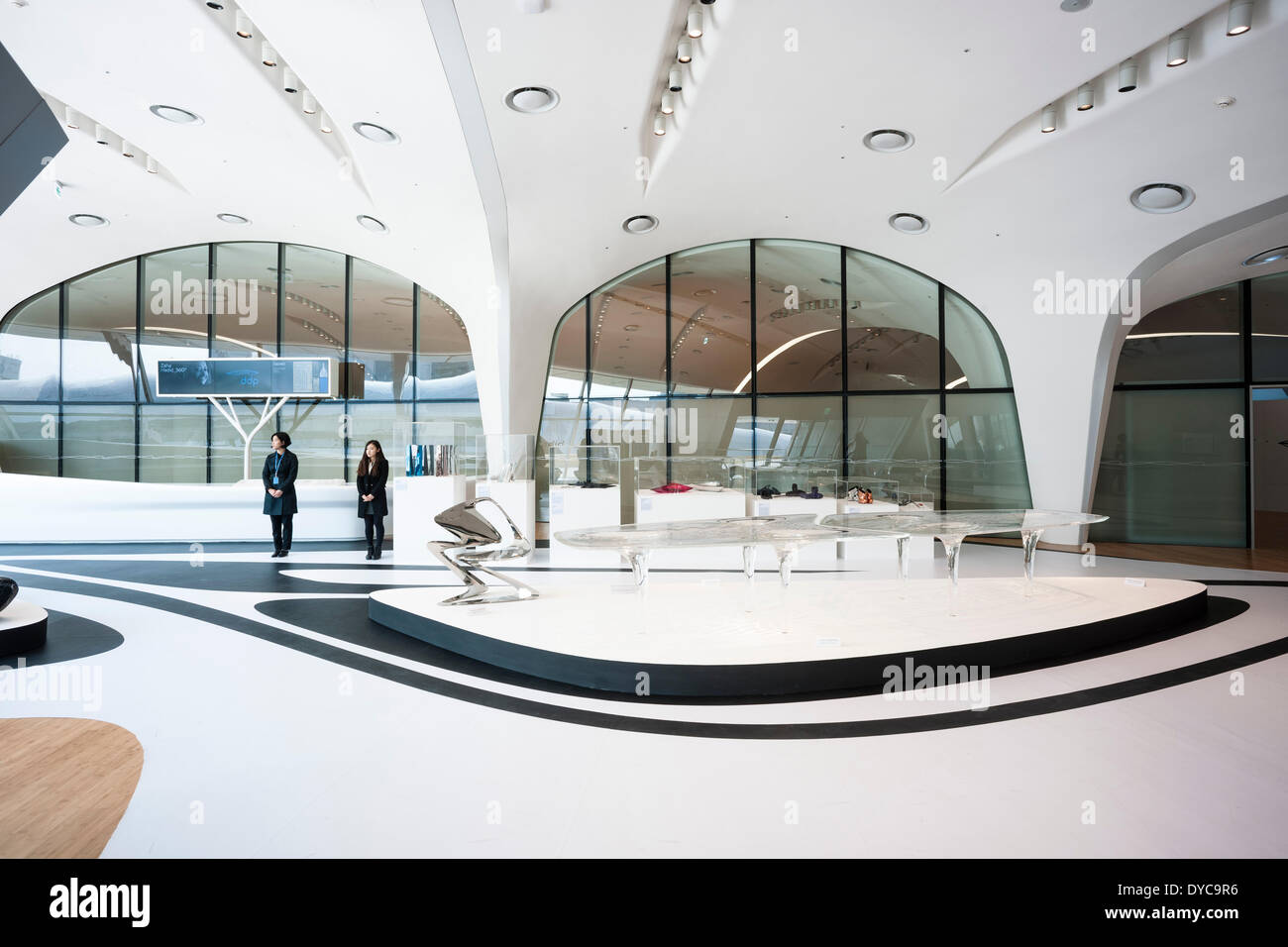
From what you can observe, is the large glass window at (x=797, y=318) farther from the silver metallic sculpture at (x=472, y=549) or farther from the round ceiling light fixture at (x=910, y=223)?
the silver metallic sculpture at (x=472, y=549)

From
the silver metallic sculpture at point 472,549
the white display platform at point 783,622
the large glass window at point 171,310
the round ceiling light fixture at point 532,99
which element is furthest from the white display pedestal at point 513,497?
the large glass window at point 171,310

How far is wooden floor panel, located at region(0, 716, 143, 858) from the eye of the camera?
2.32m

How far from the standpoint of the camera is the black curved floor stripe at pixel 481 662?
3699mm

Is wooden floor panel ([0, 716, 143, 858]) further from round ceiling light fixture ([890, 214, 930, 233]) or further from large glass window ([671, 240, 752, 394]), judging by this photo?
round ceiling light fixture ([890, 214, 930, 233])

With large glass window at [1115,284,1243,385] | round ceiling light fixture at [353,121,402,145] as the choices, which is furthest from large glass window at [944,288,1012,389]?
round ceiling light fixture at [353,121,402,145]

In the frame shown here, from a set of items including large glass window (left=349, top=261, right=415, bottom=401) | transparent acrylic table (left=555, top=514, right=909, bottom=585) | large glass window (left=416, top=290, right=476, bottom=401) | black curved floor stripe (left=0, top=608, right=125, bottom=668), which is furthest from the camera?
large glass window (left=349, top=261, right=415, bottom=401)

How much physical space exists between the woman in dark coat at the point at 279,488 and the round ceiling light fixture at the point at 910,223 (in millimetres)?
8591

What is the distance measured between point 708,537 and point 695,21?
179 inches

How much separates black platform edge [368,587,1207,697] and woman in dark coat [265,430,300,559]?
5.11 m

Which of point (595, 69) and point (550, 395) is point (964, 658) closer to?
point (595, 69)

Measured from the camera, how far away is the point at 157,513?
10.3 m

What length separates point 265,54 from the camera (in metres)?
6.88
